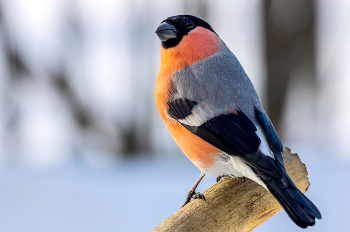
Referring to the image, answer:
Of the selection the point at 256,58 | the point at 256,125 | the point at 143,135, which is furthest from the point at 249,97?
the point at 143,135

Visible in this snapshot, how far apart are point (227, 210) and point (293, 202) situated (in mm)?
249

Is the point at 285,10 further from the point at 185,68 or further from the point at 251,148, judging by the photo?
the point at 251,148

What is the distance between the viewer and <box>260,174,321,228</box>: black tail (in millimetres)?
743

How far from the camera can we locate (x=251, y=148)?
86 centimetres

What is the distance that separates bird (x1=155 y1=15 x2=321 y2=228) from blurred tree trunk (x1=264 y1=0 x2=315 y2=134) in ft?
5.39

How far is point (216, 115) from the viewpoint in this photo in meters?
0.95

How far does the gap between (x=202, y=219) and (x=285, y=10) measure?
2.24m

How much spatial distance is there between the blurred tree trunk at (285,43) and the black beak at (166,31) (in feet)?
5.80

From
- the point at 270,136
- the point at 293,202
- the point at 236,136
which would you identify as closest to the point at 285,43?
the point at 270,136

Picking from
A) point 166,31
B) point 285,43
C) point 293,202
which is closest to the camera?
point 293,202

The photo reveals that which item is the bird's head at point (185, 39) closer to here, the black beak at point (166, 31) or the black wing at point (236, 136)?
the black beak at point (166, 31)

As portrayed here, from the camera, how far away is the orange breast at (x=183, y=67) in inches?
39.1

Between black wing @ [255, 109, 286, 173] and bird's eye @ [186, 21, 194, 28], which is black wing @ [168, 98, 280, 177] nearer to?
black wing @ [255, 109, 286, 173]

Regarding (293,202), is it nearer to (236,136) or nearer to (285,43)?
(236,136)
